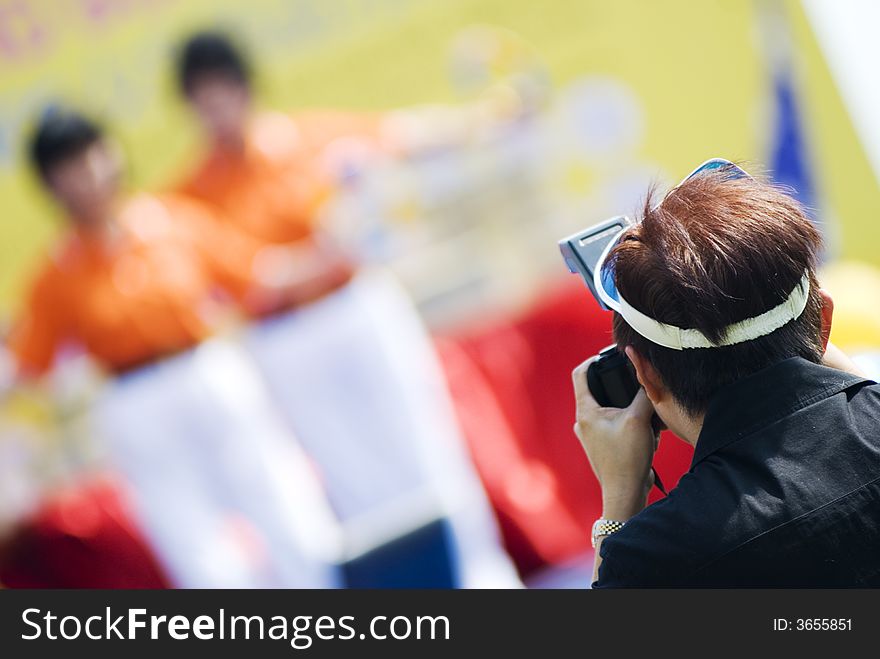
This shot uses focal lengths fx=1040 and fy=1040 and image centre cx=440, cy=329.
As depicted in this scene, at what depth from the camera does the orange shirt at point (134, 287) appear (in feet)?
7.63

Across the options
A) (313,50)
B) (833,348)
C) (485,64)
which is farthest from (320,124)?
(833,348)

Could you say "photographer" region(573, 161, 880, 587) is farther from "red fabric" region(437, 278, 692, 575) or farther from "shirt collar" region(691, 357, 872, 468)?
"red fabric" region(437, 278, 692, 575)

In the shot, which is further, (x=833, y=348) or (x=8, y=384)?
(x=8, y=384)

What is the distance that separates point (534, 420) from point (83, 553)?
1.04 meters

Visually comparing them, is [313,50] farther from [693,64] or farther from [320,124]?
[693,64]

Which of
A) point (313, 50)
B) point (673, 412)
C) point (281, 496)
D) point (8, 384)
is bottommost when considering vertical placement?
point (673, 412)

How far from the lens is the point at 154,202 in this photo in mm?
2572

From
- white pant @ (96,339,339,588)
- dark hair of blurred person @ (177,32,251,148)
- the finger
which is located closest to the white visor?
the finger

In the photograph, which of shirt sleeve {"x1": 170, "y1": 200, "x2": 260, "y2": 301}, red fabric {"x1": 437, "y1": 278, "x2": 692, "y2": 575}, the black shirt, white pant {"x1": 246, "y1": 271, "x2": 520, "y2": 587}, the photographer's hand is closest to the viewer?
the black shirt

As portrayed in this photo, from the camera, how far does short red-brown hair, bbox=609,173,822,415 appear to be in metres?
0.74

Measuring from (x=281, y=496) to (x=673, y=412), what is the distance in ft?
5.45

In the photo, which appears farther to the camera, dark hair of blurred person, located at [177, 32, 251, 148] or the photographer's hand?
dark hair of blurred person, located at [177, 32, 251, 148]

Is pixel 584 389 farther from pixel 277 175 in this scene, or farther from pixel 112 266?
pixel 277 175

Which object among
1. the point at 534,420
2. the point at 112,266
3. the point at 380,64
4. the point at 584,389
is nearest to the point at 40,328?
the point at 112,266
